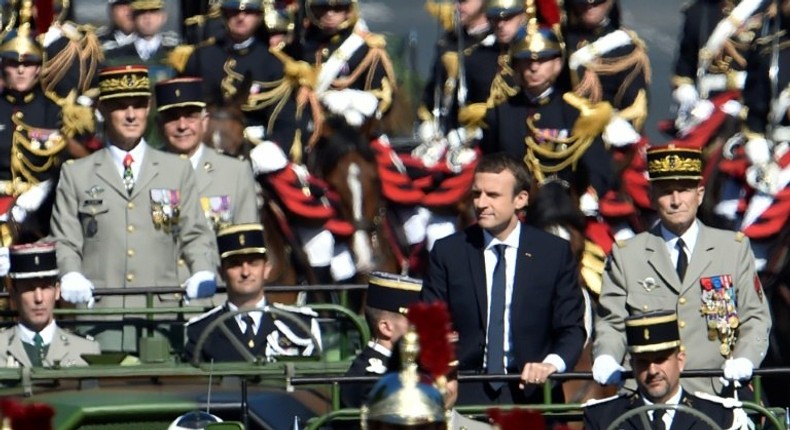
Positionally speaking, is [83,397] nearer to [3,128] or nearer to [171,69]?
[3,128]

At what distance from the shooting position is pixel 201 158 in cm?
1703

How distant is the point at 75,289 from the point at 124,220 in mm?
867

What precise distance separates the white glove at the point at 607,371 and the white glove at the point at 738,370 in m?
0.40

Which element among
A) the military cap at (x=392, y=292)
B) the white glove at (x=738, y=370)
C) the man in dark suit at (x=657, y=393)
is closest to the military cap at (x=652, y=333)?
the man in dark suit at (x=657, y=393)

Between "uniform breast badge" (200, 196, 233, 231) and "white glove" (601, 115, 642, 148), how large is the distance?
2.67 m

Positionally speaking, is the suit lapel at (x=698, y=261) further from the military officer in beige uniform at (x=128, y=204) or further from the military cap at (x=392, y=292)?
the military officer in beige uniform at (x=128, y=204)

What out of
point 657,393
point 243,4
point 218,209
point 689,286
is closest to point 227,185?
point 218,209

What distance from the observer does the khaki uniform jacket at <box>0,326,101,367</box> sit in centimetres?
1441

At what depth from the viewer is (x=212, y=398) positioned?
494 inches

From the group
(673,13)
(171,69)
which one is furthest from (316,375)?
(673,13)

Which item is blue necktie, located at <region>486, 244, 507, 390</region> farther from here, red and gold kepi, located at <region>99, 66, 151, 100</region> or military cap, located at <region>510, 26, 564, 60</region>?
military cap, located at <region>510, 26, 564, 60</region>

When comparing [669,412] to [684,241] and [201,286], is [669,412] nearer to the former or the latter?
[684,241]

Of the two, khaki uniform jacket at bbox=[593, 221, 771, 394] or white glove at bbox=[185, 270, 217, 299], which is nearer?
khaki uniform jacket at bbox=[593, 221, 771, 394]

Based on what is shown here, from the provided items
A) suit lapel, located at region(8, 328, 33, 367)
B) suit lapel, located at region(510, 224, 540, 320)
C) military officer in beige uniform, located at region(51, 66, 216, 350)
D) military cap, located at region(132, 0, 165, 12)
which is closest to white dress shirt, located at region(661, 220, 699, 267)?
suit lapel, located at region(510, 224, 540, 320)
